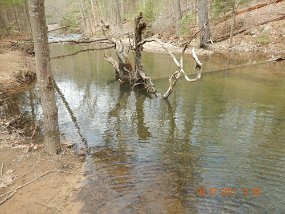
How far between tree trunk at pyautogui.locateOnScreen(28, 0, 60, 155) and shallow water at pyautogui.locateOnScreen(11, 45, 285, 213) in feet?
3.44

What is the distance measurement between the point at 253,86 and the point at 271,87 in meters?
0.67

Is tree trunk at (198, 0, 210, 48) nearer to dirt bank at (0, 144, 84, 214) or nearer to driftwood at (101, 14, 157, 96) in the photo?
driftwood at (101, 14, 157, 96)

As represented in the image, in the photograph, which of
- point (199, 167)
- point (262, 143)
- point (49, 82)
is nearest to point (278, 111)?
point (262, 143)

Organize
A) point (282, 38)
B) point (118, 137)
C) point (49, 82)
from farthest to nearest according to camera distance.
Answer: point (282, 38) < point (118, 137) < point (49, 82)

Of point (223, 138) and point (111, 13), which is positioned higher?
point (111, 13)

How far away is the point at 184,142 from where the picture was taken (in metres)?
7.26

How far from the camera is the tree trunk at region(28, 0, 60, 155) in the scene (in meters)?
5.08

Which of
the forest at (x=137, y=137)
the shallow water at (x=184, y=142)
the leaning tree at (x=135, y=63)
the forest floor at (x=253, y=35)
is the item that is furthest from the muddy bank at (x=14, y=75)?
the forest floor at (x=253, y=35)

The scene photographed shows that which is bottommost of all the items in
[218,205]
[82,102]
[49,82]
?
[218,205]

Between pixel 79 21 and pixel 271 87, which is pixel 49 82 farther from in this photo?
pixel 79 21

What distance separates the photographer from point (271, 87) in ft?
38.7
